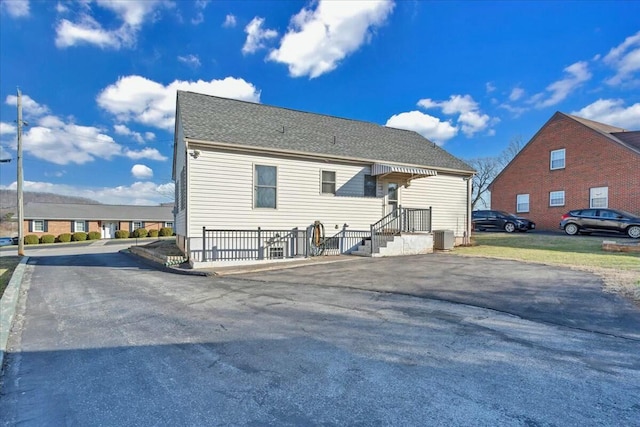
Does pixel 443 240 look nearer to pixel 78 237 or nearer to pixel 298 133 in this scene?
pixel 298 133

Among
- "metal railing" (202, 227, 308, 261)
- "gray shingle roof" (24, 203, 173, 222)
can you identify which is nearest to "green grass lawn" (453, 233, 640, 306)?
"metal railing" (202, 227, 308, 261)

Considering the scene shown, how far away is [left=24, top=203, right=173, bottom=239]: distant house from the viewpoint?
136ft

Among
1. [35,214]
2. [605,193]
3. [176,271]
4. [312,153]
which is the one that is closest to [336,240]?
[312,153]

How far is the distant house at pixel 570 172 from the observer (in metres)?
20.4

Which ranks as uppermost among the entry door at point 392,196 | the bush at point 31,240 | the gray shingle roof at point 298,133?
the gray shingle roof at point 298,133

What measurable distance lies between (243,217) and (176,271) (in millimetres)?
2771

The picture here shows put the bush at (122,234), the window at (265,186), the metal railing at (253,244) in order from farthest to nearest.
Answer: the bush at (122,234) → the window at (265,186) → the metal railing at (253,244)

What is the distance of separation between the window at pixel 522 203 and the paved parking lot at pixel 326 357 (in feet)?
68.2

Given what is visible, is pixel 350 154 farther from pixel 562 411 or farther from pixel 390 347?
pixel 562 411

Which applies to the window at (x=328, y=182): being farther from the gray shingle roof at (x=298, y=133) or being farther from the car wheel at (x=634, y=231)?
the car wheel at (x=634, y=231)

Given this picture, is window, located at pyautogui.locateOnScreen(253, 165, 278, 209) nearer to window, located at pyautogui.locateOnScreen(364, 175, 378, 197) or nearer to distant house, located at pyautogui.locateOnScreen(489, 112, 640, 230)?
window, located at pyautogui.locateOnScreen(364, 175, 378, 197)

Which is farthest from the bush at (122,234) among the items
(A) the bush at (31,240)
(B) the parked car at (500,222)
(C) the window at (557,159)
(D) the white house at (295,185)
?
(C) the window at (557,159)

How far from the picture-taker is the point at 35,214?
41.4 meters

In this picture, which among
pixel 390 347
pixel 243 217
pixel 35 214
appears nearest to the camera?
pixel 390 347
